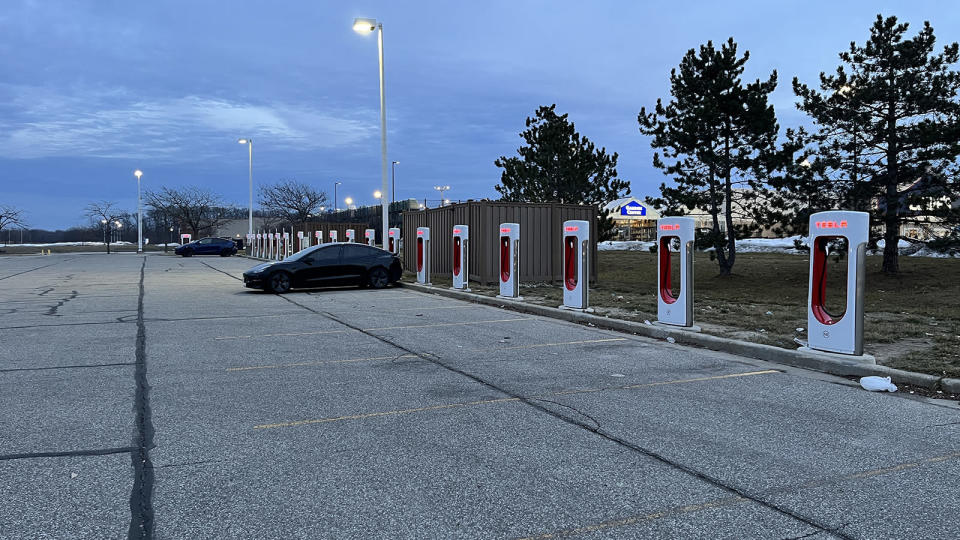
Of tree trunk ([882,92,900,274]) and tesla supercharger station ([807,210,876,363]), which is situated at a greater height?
tree trunk ([882,92,900,274])

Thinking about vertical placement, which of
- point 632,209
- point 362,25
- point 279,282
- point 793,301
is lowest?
point 793,301

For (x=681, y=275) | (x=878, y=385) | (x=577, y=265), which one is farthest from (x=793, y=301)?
(x=878, y=385)

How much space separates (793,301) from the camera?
15492 mm

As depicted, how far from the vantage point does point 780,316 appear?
38.9 feet

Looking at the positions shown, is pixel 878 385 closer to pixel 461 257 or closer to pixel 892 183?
pixel 461 257

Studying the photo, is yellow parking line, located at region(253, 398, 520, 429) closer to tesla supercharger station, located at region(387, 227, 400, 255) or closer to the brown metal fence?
the brown metal fence

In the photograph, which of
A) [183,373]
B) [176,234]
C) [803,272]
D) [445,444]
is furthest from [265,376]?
[176,234]

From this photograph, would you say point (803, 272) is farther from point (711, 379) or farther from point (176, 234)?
point (176, 234)

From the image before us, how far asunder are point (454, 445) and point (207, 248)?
53.1m

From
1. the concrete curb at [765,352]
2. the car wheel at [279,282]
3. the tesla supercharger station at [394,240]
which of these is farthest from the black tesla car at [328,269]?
the concrete curb at [765,352]

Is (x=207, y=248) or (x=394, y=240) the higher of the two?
(x=394, y=240)

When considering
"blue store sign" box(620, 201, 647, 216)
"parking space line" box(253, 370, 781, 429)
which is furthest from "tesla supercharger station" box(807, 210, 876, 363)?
"blue store sign" box(620, 201, 647, 216)

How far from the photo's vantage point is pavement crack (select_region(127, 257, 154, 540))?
3.46 m

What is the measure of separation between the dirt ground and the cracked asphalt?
66.5 inches
